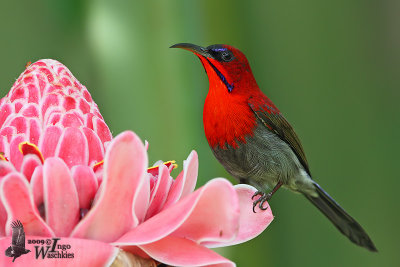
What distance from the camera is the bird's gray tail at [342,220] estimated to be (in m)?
0.64

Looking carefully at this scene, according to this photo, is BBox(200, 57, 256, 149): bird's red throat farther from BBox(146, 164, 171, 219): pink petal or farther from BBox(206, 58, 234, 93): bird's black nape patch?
BBox(146, 164, 171, 219): pink petal

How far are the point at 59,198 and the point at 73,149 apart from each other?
0.12 feet

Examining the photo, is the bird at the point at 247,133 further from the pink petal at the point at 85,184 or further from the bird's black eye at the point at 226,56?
the pink petal at the point at 85,184

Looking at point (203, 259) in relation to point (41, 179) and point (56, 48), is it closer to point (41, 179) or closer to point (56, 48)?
point (41, 179)

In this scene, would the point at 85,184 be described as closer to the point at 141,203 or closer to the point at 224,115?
the point at 141,203

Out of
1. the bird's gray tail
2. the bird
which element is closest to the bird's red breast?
the bird

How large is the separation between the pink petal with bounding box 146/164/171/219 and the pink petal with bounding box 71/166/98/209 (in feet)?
0.10

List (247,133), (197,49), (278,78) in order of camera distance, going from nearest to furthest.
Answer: (197,49), (247,133), (278,78)

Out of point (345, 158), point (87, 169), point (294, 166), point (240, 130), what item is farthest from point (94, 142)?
point (345, 158)

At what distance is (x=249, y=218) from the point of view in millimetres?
311

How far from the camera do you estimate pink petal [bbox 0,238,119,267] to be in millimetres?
230

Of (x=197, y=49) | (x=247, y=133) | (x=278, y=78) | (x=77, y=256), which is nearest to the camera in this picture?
(x=77, y=256)

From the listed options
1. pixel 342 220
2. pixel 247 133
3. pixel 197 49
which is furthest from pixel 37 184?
pixel 342 220

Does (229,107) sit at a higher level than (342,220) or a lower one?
higher
